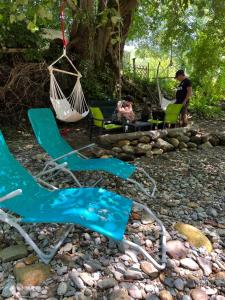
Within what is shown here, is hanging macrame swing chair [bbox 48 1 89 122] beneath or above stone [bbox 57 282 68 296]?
above

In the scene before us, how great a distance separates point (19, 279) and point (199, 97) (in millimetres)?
8629

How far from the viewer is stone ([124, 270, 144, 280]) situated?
211 centimetres

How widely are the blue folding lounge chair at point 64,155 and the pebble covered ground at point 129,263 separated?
319mm

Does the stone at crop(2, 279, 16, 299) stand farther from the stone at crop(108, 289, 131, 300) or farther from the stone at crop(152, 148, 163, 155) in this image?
the stone at crop(152, 148, 163, 155)

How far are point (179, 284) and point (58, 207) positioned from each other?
0.90 metres

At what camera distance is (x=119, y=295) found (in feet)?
6.31

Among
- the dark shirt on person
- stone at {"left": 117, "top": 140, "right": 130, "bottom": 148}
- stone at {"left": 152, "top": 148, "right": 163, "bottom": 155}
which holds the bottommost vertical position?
stone at {"left": 152, "top": 148, "right": 163, "bottom": 155}

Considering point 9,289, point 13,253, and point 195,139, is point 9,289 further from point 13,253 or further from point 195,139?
point 195,139

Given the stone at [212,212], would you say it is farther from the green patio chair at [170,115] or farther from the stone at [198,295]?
the green patio chair at [170,115]

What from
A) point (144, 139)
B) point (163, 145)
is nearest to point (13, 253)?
point (144, 139)

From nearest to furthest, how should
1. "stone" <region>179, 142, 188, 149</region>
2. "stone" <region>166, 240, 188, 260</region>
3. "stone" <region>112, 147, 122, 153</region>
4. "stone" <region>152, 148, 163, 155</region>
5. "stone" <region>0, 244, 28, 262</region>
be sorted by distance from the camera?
"stone" <region>0, 244, 28, 262</region>, "stone" <region>166, 240, 188, 260</region>, "stone" <region>112, 147, 122, 153</region>, "stone" <region>152, 148, 163, 155</region>, "stone" <region>179, 142, 188, 149</region>

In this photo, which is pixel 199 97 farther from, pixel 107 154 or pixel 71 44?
pixel 107 154

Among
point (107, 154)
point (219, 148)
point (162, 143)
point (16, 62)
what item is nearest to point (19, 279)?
point (107, 154)

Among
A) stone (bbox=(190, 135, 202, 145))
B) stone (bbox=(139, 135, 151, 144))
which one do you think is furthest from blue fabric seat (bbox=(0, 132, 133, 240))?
stone (bbox=(190, 135, 202, 145))
